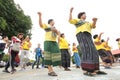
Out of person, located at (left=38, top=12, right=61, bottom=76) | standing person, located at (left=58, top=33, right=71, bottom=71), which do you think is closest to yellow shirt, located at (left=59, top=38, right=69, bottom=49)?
standing person, located at (left=58, top=33, right=71, bottom=71)

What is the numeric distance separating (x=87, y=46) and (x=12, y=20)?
107ft

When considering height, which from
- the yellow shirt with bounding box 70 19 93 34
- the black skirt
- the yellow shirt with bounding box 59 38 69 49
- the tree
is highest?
the tree

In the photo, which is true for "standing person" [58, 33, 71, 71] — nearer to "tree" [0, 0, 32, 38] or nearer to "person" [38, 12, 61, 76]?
"person" [38, 12, 61, 76]

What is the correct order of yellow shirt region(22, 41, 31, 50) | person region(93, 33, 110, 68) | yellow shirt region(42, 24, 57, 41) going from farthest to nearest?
yellow shirt region(22, 41, 31, 50) < person region(93, 33, 110, 68) < yellow shirt region(42, 24, 57, 41)

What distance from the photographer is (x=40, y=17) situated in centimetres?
996

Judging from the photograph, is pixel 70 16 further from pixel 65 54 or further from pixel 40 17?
pixel 65 54

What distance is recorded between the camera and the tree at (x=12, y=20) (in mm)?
38366

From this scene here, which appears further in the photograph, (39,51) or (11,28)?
(11,28)

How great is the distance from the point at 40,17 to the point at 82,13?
4.12ft

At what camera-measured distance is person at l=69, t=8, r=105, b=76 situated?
30.6 feet

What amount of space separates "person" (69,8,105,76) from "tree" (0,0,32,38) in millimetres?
27476

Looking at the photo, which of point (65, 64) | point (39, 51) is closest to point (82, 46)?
point (65, 64)

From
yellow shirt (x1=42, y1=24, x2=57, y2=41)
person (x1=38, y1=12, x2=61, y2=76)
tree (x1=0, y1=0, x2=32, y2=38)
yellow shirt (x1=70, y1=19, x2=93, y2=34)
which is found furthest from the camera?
tree (x1=0, y1=0, x2=32, y2=38)

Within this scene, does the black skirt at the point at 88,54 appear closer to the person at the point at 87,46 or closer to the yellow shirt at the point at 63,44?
the person at the point at 87,46
